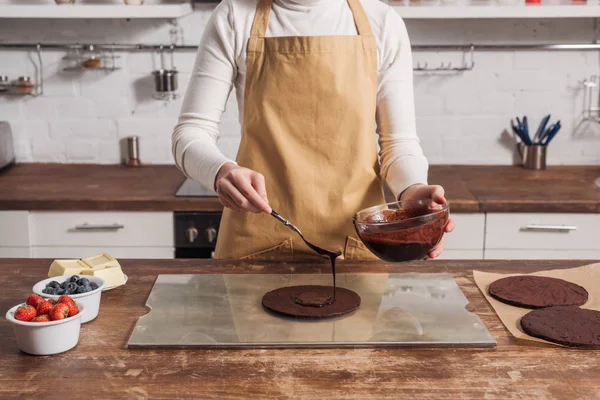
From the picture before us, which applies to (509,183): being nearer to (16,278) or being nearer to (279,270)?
(279,270)

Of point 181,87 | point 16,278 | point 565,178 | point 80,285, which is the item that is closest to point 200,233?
point 181,87

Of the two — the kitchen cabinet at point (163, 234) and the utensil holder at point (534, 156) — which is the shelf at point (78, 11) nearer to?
the kitchen cabinet at point (163, 234)

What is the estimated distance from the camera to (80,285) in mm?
1544

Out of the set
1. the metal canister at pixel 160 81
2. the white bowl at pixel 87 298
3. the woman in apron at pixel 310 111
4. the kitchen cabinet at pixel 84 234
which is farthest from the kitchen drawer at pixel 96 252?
the white bowl at pixel 87 298

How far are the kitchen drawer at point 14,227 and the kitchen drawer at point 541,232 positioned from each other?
1.66 metres

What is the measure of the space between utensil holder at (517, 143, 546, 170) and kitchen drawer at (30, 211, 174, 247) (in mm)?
1541

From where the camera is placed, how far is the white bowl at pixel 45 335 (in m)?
1.35

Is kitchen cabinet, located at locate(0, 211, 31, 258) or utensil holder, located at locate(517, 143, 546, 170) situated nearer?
kitchen cabinet, located at locate(0, 211, 31, 258)

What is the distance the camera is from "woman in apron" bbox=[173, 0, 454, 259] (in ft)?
6.43

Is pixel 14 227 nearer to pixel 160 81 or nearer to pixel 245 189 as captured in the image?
pixel 160 81

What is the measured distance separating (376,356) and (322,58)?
2.91 feet

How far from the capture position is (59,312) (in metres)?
1.39

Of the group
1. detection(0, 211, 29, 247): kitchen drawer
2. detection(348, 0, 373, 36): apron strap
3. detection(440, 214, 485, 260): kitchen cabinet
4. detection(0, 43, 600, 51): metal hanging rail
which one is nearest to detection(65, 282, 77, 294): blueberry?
detection(348, 0, 373, 36): apron strap

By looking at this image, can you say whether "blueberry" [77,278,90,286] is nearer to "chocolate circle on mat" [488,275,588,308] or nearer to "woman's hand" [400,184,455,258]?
"woman's hand" [400,184,455,258]
